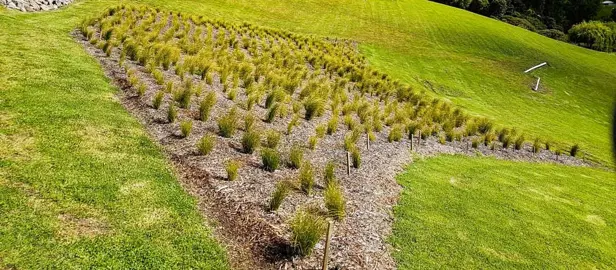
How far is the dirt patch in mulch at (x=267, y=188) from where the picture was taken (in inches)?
298

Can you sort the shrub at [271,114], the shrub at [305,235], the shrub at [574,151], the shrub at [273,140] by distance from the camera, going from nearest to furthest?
the shrub at [305,235], the shrub at [273,140], the shrub at [271,114], the shrub at [574,151]

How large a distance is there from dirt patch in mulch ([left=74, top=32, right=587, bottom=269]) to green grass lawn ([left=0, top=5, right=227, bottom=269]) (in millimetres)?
457

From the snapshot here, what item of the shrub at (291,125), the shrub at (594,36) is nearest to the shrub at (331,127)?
the shrub at (291,125)

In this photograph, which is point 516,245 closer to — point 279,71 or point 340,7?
point 279,71

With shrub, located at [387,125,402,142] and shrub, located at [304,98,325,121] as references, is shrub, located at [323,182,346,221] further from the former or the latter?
shrub, located at [387,125,402,142]

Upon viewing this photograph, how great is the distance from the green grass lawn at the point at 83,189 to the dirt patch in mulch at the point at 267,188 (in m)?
0.46

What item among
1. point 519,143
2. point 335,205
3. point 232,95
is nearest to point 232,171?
point 335,205

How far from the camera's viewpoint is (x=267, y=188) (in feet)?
31.2

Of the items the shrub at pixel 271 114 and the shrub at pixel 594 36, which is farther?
the shrub at pixel 594 36

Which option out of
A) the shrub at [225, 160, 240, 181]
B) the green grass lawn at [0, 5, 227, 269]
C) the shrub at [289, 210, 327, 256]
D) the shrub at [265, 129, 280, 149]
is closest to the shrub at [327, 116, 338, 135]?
the shrub at [265, 129, 280, 149]

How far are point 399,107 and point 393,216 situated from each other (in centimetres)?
1373

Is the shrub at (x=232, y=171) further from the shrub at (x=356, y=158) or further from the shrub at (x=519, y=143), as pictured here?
the shrub at (x=519, y=143)

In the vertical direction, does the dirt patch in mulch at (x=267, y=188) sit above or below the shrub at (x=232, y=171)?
below

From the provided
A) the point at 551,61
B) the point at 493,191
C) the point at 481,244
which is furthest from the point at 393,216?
the point at 551,61
